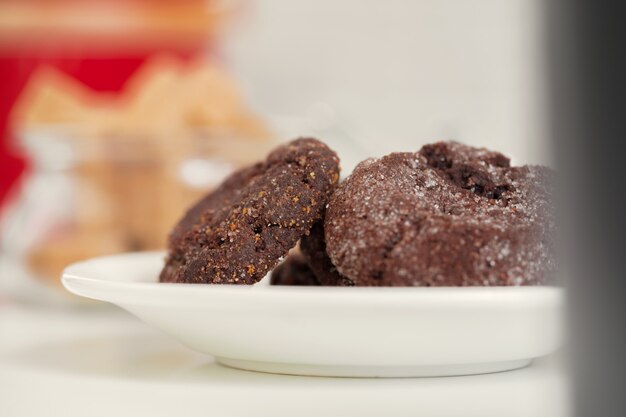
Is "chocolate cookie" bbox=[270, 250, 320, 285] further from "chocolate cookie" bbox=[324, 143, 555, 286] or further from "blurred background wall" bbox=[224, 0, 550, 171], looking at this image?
"blurred background wall" bbox=[224, 0, 550, 171]

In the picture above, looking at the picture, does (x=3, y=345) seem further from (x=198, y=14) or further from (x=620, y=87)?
(x=198, y=14)

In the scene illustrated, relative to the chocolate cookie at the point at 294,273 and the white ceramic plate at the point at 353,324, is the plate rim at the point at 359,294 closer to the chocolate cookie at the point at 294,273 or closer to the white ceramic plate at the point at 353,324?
the white ceramic plate at the point at 353,324

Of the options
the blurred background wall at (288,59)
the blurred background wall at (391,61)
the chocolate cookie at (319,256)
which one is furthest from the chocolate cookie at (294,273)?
the blurred background wall at (391,61)

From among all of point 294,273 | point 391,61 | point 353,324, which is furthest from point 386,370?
point 391,61

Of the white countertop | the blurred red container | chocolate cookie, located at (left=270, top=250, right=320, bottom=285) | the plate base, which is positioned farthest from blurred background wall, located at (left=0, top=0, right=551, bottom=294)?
the plate base

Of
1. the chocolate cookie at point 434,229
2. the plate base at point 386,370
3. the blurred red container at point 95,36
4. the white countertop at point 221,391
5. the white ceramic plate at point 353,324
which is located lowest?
the white countertop at point 221,391

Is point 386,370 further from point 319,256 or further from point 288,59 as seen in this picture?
point 288,59

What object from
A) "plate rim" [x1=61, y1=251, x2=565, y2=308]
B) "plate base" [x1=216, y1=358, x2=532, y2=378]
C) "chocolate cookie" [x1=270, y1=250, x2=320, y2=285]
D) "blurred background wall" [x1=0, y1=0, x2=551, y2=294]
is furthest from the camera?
"blurred background wall" [x1=0, y1=0, x2=551, y2=294]
